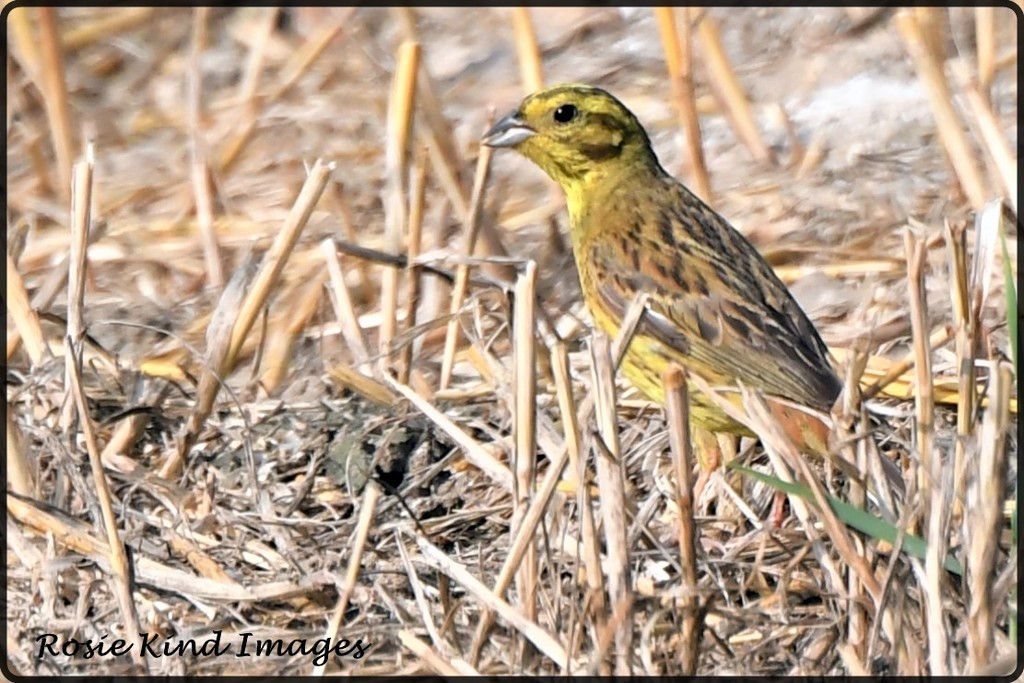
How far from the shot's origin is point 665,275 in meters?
3.32

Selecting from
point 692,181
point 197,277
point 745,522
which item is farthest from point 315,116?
point 745,522

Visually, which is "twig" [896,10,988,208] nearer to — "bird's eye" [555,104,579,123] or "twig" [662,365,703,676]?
"bird's eye" [555,104,579,123]

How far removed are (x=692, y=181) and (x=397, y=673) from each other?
238 cm

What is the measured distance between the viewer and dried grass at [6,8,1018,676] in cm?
234

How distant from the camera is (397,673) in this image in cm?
252

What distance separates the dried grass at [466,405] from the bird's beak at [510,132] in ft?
0.41

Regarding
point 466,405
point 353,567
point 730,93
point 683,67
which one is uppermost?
point 730,93

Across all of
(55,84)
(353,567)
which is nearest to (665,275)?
(353,567)

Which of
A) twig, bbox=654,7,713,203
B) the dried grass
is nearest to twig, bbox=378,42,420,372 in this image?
the dried grass

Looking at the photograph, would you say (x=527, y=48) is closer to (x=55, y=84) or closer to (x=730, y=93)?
(x=730, y=93)

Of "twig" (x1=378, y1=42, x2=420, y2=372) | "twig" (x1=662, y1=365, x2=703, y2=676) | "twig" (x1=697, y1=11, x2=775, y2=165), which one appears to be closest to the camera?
"twig" (x1=662, y1=365, x2=703, y2=676)

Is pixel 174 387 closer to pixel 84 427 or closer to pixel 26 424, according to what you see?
pixel 26 424

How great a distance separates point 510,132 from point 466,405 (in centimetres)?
57

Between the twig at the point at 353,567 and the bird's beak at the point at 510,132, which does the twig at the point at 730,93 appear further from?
the twig at the point at 353,567
